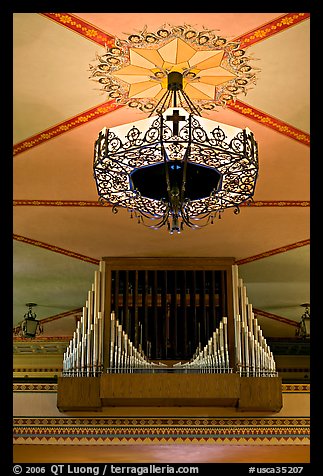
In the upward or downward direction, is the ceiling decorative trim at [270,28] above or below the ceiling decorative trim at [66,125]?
above

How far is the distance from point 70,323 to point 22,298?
64.4 inches

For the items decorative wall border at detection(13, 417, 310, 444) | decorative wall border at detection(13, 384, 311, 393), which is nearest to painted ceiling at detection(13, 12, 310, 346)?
decorative wall border at detection(13, 384, 311, 393)

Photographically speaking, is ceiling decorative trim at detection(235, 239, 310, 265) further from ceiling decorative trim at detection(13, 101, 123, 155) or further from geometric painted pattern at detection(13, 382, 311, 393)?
ceiling decorative trim at detection(13, 101, 123, 155)

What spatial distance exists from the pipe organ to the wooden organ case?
0.01 meters

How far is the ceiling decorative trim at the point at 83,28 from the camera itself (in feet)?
15.2

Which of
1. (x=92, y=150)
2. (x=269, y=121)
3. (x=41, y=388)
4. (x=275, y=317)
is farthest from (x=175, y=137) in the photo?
(x=275, y=317)

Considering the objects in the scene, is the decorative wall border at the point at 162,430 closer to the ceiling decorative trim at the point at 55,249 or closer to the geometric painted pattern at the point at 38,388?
the geometric painted pattern at the point at 38,388

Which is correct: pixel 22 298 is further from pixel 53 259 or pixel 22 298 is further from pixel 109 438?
pixel 109 438

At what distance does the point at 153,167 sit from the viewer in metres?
5.07

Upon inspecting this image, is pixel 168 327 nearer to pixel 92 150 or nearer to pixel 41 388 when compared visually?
pixel 41 388

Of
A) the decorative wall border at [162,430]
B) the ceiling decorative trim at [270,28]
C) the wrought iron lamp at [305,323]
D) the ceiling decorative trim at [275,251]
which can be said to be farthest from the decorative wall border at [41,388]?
the ceiling decorative trim at [270,28]

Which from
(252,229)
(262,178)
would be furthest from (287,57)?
(252,229)

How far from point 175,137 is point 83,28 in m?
0.98

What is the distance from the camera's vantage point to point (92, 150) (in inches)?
250
